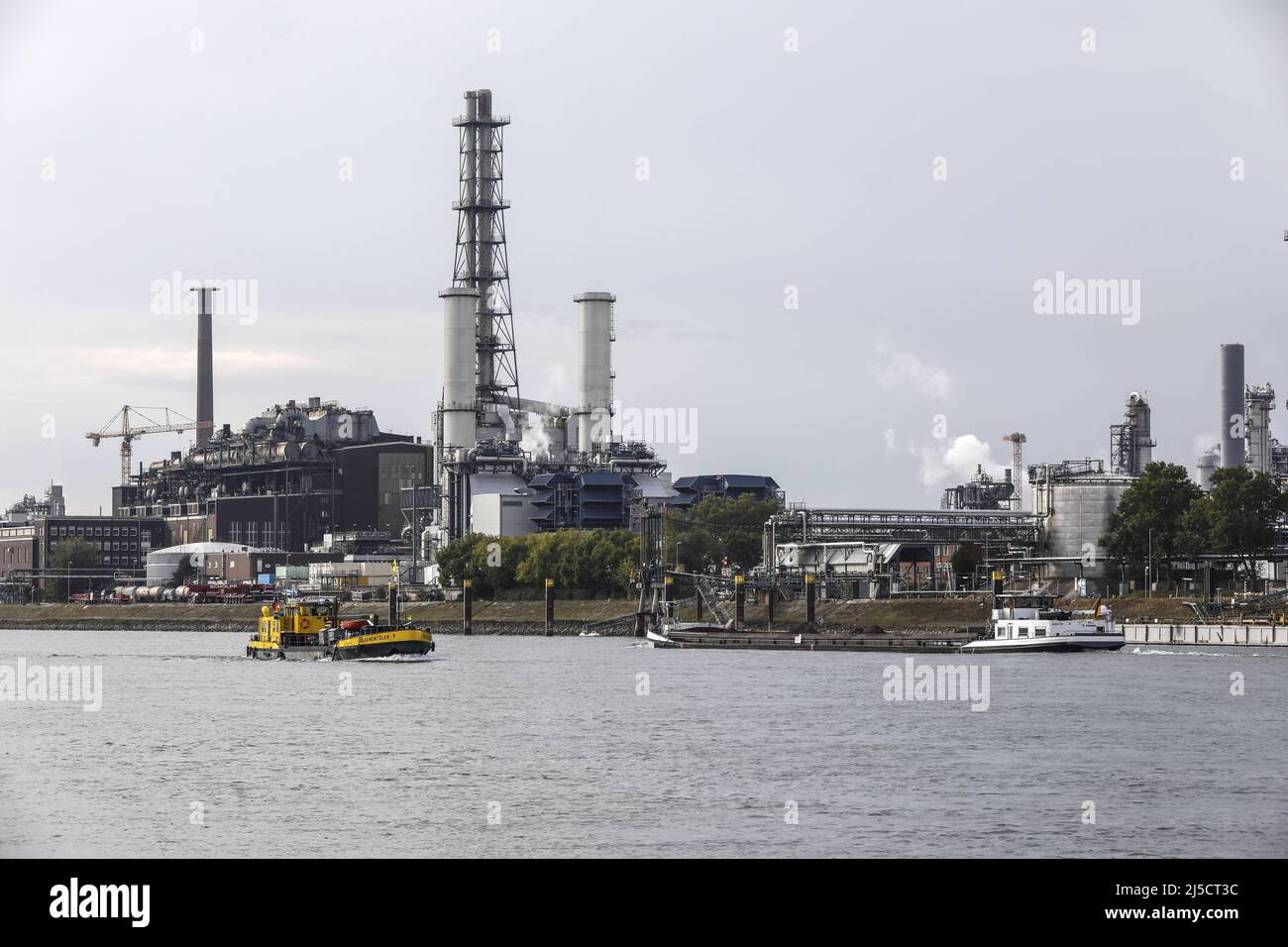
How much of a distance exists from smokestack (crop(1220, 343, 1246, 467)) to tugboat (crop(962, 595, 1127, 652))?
7821 centimetres

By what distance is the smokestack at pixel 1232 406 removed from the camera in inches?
7377

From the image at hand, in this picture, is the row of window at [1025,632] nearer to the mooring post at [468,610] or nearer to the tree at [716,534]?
the tree at [716,534]

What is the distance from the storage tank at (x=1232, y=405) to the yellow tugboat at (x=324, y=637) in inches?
4029

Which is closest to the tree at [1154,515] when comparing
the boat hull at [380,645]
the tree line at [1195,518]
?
the tree line at [1195,518]

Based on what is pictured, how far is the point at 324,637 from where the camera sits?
119 m

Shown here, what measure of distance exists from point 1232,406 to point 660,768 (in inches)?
6049

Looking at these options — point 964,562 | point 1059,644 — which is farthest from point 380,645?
point 964,562

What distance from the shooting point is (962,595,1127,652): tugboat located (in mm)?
109875

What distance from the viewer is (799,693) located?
79000 mm

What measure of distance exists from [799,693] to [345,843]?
43682mm

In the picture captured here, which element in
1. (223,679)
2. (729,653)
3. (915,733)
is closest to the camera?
(915,733)

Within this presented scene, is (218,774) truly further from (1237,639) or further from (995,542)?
(995,542)

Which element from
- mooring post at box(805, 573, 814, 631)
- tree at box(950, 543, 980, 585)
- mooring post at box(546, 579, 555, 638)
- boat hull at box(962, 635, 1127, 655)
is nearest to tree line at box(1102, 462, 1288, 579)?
tree at box(950, 543, 980, 585)
